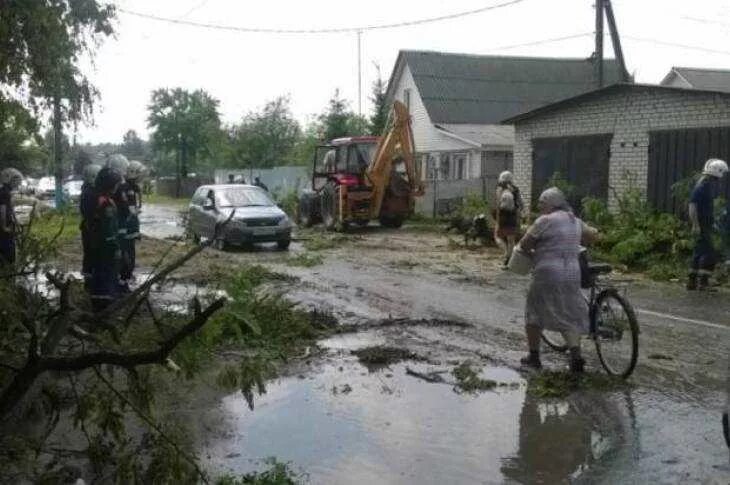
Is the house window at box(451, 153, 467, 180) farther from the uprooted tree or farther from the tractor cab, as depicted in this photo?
the uprooted tree

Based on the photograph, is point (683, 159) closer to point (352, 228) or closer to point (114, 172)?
point (352, 228)

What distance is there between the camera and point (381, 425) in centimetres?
594

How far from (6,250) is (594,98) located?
1462 centimetres

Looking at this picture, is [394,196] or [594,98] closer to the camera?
[594,98]

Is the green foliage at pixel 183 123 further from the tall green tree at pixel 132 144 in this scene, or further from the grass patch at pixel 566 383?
the tall green tree at pixel 132 144

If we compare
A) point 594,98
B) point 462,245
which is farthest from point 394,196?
point 594,98

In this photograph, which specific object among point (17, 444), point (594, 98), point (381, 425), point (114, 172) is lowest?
point (381, 425)

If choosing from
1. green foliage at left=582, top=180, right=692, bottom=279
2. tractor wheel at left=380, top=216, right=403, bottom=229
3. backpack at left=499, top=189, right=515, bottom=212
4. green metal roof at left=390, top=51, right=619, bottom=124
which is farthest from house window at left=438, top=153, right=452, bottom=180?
backpack at left=499, top=189, right=515, bottom=212

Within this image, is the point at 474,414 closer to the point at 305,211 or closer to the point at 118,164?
the point at 118,164

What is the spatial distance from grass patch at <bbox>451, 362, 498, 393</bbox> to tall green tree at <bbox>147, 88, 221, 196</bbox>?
172 feet

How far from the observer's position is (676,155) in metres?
17.4

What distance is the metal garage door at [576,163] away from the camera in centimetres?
1959

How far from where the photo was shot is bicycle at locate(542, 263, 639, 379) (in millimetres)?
7000

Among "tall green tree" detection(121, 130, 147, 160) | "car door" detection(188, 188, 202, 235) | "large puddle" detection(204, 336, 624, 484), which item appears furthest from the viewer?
"tall green tree" detection(121, 130, 147, 160)
